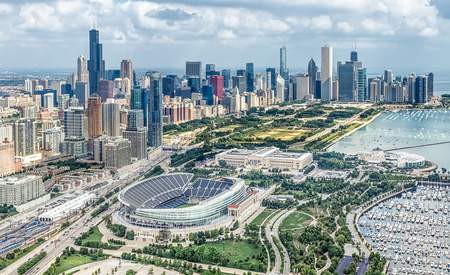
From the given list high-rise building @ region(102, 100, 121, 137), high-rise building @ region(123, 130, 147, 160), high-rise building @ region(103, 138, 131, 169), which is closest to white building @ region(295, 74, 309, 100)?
high-rise building @ region(102, 100, 121, 137)

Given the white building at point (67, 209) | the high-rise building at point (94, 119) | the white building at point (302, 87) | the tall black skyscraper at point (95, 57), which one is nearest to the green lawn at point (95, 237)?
the white building at point (67, 209)

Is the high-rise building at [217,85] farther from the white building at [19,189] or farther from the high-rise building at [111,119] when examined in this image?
the white building at [19,189]

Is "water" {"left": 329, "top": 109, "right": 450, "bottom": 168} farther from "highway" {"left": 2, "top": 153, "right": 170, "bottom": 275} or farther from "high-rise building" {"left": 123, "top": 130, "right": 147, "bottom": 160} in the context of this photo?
"highway" {"left": 2, "top": 153, "right": 170, "bottom": 275}

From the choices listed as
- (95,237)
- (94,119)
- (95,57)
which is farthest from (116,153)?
(95,57)

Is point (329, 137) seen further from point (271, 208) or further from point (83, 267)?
point (83, 267)

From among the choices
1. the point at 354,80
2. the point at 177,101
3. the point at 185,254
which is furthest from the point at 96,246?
the point at 354,80
